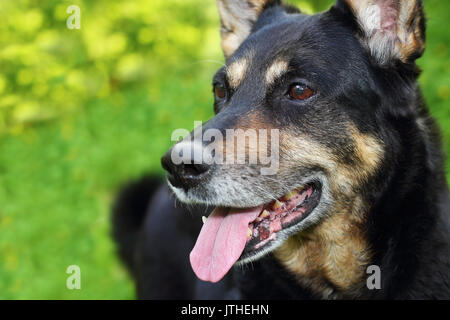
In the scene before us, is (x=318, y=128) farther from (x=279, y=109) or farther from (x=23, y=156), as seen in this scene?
(x=23, y=156)

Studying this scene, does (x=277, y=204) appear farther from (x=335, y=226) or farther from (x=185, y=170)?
(x=185, y=170)

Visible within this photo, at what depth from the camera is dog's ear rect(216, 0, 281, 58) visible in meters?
3.93

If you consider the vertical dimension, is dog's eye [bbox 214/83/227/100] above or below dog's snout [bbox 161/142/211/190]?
above

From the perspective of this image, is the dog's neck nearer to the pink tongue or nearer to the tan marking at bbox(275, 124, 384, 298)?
the tan marking at bbox(275, 124, 384, 298)

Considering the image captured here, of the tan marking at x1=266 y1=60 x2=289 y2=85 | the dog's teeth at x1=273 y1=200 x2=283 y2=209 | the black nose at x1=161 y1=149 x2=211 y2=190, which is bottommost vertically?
the dog's teeth at x1=273 y1=200 x2=283 y2=209

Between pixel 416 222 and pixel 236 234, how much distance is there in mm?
1038

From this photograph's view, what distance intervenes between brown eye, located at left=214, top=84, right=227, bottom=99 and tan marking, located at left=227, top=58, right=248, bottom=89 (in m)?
0.12

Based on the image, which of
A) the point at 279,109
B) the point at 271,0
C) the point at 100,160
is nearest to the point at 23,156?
the point at 100,160

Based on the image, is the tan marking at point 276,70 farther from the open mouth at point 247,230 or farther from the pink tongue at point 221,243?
the pink tongue at point 221,243

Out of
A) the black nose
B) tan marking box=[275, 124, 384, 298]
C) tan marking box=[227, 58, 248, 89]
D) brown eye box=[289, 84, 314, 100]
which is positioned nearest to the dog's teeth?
tan marking box=[275, 124, 384, 298]

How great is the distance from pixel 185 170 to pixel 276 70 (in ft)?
2.74

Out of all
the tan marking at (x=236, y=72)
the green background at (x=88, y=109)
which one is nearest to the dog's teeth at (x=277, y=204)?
the tan marking at (x=236, y=72)

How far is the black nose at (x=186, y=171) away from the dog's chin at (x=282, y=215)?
9 centimetres

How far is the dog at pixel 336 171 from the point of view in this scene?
2.98 metres
